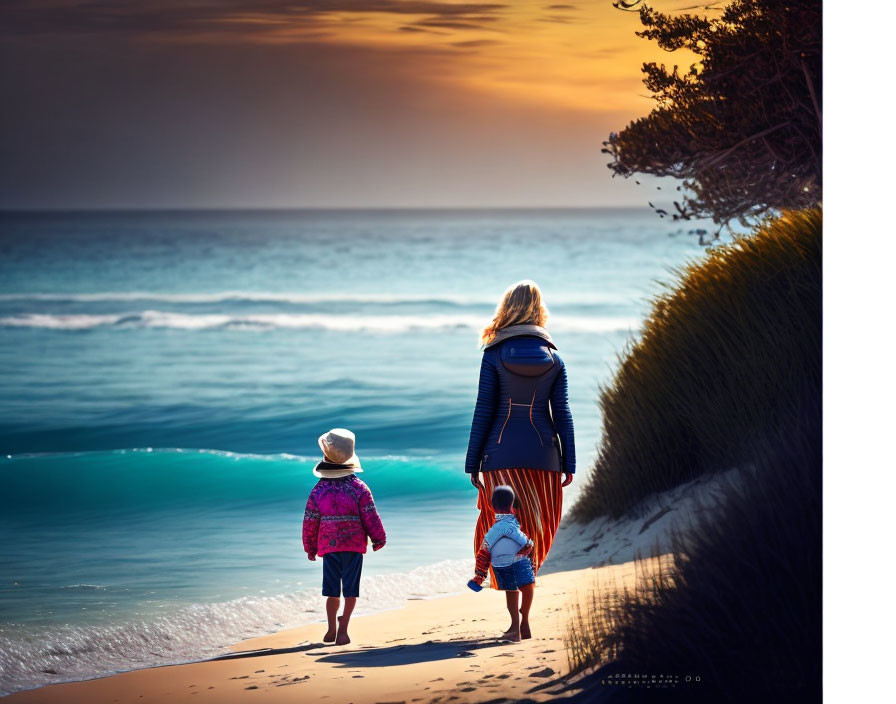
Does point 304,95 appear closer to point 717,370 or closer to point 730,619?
point 717,370

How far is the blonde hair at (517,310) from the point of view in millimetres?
3832

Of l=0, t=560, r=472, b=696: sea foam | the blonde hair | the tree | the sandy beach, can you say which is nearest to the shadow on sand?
the sandy beach

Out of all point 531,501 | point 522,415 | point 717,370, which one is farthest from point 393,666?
point 717,370

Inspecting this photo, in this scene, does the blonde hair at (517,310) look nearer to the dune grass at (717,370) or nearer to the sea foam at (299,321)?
the dune grass at (717,370)

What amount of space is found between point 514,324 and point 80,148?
3961mm

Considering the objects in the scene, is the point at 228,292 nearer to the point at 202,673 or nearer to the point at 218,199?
the point at 218,199

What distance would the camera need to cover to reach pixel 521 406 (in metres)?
3.79

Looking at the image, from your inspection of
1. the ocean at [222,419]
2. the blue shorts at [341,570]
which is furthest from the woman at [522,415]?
the ocean at [222,419]

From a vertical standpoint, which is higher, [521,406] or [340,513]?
[521,406]

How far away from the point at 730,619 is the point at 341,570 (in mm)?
1619

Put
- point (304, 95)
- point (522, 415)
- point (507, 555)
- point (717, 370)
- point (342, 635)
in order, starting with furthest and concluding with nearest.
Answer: point (304, 95), point (717, 370), point (342, 635), point (522, 415), point (507, 555)

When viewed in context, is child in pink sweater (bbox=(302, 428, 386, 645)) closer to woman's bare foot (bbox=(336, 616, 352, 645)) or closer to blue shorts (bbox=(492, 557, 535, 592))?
woman's bare foot (bbox=(336, 616, 352, 645))

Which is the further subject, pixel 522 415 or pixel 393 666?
pixel 522 415

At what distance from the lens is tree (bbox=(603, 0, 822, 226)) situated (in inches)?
212
